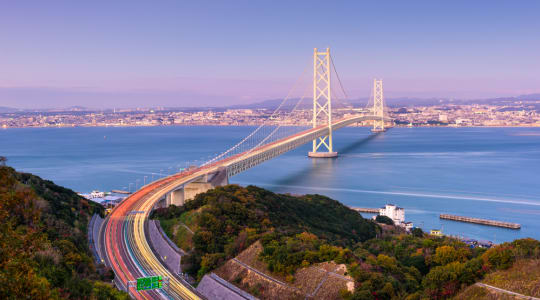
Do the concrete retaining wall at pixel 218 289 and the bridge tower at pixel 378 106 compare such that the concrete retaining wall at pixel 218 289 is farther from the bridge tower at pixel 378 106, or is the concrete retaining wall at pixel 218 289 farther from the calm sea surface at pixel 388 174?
the bridge tower at pixel 378 106

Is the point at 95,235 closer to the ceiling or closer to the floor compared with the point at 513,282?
closer to the floor

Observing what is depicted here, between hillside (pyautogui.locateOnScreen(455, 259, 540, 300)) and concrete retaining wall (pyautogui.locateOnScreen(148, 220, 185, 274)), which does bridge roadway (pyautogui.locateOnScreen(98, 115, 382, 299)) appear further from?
hillside (pyautogui.locateOnScreen(455, 259, 540, 300))

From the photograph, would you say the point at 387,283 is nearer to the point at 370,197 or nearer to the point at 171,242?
the point at 171,242

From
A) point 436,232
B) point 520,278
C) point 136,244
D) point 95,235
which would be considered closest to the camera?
point 520,278

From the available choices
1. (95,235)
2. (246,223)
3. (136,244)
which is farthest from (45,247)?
(246,223)

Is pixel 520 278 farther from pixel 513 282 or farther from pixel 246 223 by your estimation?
pixel 246 223

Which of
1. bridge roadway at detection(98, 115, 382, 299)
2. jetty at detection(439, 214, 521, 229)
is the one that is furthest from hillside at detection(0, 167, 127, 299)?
jetty at detection(439, 214, 521, 229)

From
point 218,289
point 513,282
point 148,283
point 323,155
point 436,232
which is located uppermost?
point 513,282

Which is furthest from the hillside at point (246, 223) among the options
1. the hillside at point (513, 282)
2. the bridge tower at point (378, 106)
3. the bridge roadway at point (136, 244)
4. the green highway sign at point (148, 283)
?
the bridge tower at point (378, 106)
